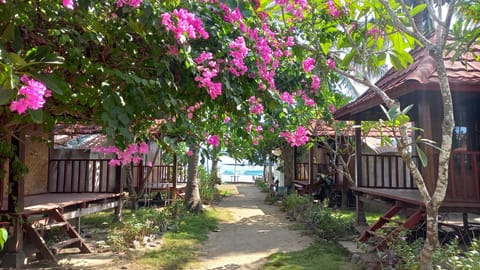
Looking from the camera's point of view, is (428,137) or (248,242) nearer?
(428,137)

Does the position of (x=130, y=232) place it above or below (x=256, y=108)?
below

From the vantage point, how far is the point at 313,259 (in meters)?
6.76

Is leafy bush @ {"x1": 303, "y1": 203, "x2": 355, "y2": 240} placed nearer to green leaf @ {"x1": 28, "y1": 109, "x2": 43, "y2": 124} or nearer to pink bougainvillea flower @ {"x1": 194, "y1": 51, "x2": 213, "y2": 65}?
pink bougainvillea flower @ {"x1": 194, "y1": 51, "x2": 213, "y2": 65}

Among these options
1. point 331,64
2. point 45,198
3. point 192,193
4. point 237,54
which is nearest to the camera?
point 237,54

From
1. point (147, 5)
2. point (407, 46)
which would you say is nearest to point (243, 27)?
point (147, 5)

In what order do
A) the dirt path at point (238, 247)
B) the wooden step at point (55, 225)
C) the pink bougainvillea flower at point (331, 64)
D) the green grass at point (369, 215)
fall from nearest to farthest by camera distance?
1. the pink bougainvillea flower at point (331, 64)
2. the dirt path at point (238, 247)
3. the wooden step at point (55, 225)
4. the green grass at point (369, 215)

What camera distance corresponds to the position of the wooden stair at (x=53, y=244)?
6312 mm

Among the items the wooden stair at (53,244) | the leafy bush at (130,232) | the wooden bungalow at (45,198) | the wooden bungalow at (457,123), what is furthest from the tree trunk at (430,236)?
the wooden stair at (53,244)

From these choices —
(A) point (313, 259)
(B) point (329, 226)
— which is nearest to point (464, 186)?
(A) point (313, 259)

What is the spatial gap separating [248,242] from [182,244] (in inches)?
61.0

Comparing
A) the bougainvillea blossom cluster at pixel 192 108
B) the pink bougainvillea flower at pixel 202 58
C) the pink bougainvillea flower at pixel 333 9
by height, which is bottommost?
the bougainvillea blossom cluster at pixel 192 108

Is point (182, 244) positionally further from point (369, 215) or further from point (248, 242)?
point (369, 215)

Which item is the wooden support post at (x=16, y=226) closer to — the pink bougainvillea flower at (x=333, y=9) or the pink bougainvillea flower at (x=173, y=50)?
the pink bougainvillea flower at (x=173, y=50)

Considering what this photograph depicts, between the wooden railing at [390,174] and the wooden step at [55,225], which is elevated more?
the wooden railing at [390,174]
